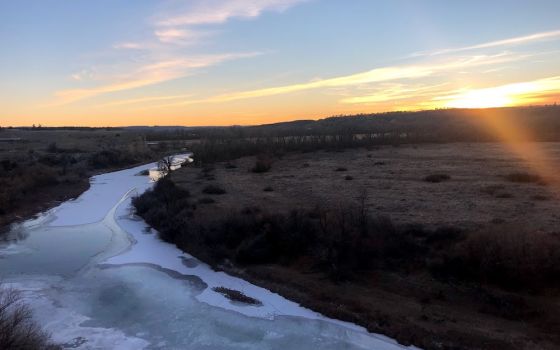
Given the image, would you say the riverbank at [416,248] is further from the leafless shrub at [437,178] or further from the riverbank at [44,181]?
the riverbank at [44,181]

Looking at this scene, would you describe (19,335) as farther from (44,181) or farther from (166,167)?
(166,167)

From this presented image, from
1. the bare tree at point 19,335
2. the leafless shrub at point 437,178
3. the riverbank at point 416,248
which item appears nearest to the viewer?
the bare tree at point 19,335

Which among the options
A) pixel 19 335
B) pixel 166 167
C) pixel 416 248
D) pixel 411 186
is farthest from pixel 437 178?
pixel 166 167

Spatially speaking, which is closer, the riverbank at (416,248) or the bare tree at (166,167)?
the riverbank at (416,248)

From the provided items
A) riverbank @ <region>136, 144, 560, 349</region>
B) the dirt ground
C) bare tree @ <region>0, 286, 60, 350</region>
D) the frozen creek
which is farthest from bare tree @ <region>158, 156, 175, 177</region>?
bare tree @ <region>0, 286, 60, 350</region>

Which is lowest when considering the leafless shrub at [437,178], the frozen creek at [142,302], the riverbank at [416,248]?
the frozen creek at [142,302]

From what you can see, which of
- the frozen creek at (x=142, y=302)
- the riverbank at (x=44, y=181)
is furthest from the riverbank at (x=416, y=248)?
the riverbank at (x=44, y=181)

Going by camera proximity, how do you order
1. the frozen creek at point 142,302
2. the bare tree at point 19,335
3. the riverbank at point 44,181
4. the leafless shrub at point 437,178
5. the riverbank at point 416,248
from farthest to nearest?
the riverbank at point 44,181 < the leafless shrub at point 437,178 < the riverbank at point 416,248 < the frozen creek at point 142,302 < the bare tree at point 19,335
